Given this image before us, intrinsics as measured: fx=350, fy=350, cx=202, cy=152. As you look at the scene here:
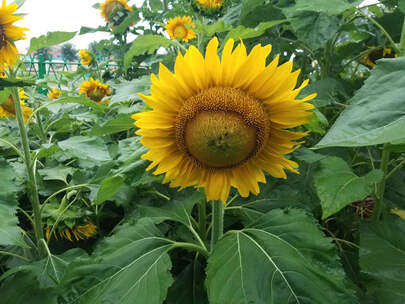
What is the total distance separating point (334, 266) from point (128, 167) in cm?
41

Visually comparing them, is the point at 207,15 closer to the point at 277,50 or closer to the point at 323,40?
the point at 277,50

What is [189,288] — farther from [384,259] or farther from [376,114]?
[376,114]

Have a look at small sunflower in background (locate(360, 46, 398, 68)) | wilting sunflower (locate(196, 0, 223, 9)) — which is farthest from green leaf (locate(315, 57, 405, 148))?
wilting sunflower (locate(196, 0, 223, 9))

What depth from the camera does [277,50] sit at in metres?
1.16

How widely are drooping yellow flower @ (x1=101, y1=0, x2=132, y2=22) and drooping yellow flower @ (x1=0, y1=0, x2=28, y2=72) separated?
1916 millimetres

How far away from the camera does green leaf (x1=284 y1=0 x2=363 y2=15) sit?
80cm

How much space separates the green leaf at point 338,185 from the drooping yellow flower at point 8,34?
95cm

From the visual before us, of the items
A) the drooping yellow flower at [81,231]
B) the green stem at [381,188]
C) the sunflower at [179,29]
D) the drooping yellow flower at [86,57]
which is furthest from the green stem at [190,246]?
the drooping yellow flower at [86,57]

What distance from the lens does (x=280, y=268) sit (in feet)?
1.99

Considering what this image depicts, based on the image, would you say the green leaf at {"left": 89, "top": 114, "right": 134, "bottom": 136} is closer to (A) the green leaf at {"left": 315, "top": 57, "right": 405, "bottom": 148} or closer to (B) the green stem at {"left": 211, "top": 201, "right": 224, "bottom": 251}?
(B) the green stem at {"left": 211, "top": 201, "right": 224, "bottom": 251}

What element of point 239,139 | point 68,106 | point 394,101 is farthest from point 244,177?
point 68,106

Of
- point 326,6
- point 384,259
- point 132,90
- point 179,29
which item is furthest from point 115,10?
point 384,259

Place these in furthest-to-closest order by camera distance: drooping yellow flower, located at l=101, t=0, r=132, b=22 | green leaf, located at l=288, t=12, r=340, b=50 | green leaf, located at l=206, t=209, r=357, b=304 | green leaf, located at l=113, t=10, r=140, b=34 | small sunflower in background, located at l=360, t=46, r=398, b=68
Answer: drooping yellow flower, located at l=101, t=0, r=132, b=22
green leaf, located at l=113, t=10, r=140, b=34
small sunflower in background, located at l=360, t=46, r=398, b=68
green leaf, located at l=288, t=12, r=340, b=50
green leaf, located at l=206, t=209, r=357, b=304

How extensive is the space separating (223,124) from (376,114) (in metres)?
0.27
